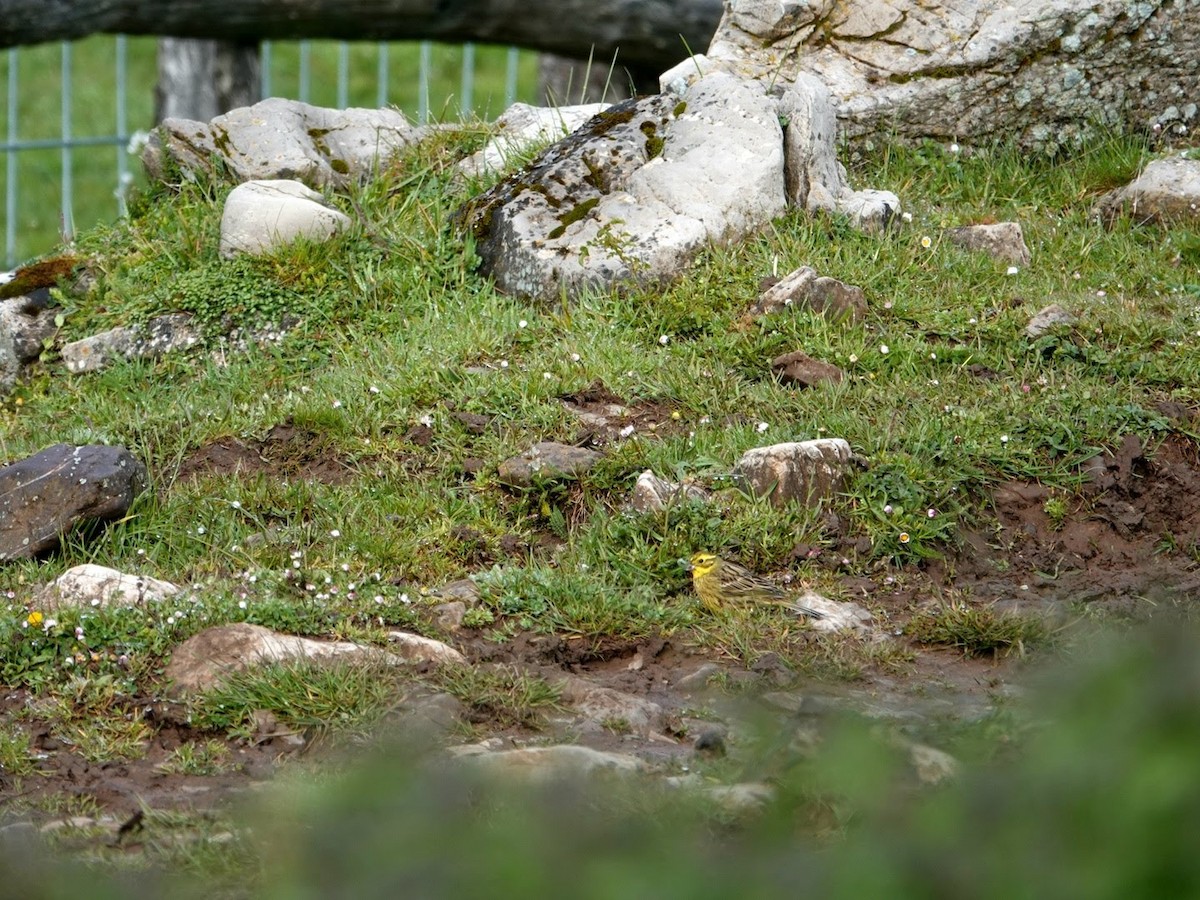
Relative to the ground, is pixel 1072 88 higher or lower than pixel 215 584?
higher

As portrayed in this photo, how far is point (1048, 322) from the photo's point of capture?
6.29 m

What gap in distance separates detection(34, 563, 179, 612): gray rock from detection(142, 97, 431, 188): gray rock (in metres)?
3.41

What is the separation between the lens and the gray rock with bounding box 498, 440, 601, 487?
5562 millimetres

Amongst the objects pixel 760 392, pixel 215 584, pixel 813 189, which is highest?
pixel 813 189

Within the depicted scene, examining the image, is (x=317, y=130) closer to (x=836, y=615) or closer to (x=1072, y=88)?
(x=1072, y=88)

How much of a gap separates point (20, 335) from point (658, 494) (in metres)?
3.67

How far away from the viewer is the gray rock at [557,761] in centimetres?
358

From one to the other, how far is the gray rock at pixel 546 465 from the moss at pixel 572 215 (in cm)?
164

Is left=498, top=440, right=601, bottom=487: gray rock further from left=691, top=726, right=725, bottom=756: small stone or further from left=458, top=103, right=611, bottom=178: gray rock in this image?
left=458, top=103, right=611, bottom=178: gray rock

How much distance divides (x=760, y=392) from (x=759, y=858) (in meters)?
4.24

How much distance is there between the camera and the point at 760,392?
6.04 metres

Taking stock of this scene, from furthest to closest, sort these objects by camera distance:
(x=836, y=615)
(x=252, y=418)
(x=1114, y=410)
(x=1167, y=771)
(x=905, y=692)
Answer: (x=252, y=418), (x=1114, y=410), (x=836, y=615), (x=905, y=692), (x=1167, y=771)

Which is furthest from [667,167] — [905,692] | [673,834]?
[673,834]

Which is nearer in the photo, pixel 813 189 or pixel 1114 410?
pixel 1114 410
